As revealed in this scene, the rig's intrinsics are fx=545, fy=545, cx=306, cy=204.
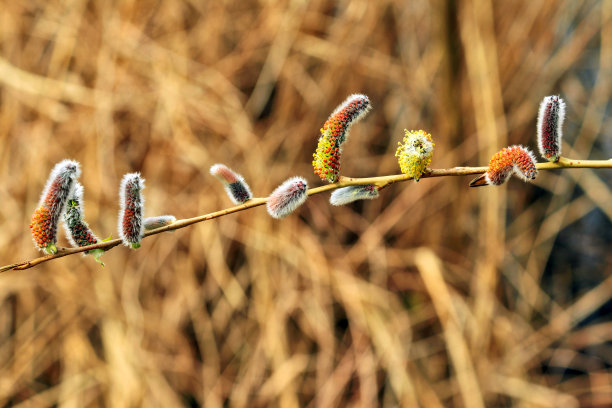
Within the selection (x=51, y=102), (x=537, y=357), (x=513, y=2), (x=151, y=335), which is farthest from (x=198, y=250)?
(x=513, y=2)

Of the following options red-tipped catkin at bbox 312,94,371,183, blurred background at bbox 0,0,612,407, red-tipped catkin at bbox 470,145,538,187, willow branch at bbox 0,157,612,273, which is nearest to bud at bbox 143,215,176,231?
willow branch at bbox 0,157,612,273

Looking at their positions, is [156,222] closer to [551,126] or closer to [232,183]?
[232,183]

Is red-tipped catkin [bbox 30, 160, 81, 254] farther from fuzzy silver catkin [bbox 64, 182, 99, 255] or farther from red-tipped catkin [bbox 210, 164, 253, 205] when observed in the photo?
red-tipped catkin [bbox 210, 164, 253, 205]

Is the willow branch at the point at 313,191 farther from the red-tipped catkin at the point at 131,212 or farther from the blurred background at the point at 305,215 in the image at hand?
the blurred background at the point at 305,215

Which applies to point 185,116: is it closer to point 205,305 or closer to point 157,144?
point 157,144

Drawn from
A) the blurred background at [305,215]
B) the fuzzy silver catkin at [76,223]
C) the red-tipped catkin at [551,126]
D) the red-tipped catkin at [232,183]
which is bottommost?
the fuzzy silver catkin at [76,223]

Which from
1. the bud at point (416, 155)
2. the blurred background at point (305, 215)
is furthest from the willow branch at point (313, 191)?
the blurred background at point (305, 215)
